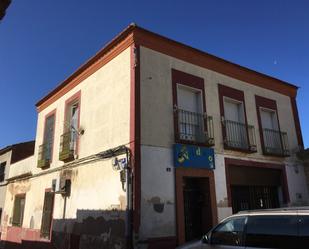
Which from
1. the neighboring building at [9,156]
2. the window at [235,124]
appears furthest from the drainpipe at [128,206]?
the neighboring building at [9,156]

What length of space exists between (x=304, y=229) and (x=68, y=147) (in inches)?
357

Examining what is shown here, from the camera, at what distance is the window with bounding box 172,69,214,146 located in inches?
404

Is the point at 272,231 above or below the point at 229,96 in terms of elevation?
below

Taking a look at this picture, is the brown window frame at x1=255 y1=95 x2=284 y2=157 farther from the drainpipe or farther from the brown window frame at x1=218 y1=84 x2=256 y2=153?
the drainpipe

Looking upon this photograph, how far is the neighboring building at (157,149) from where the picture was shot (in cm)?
905

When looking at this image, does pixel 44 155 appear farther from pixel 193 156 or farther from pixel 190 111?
pixel 193 156

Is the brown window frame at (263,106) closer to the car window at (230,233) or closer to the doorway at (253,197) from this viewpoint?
the doorway at (253,197)

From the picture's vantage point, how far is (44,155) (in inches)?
556

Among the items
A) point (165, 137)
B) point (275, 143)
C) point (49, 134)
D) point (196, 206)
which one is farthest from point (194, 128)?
point (49, 134)

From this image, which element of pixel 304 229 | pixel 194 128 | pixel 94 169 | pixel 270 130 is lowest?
pixel 304 229

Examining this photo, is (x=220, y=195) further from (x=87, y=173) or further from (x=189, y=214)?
(x=87, y=173)

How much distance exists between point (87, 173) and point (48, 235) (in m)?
3.75

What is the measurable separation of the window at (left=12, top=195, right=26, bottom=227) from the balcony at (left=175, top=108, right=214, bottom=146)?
968 cm

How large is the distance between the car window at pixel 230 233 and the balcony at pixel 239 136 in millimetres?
5077
